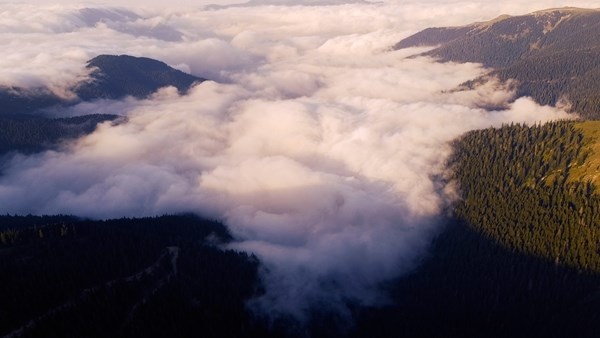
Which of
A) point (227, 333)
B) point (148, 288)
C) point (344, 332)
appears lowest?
point (344, 332)

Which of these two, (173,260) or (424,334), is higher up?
(173,260)

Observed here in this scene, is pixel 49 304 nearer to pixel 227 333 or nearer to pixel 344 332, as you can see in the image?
pixel 227 333

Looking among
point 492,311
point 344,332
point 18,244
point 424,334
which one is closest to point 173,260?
point 18,244

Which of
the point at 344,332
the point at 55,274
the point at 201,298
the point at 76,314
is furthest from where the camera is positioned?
the point at 344,332

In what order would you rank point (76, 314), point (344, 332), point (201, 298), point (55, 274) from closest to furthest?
point (76, 314) < point (55, 274) < point (201, 298) < point (344, 332)

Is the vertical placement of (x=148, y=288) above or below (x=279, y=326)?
above

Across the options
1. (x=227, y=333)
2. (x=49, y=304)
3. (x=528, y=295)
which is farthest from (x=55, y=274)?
(x=528, y=295)

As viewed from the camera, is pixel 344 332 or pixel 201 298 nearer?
pixel 201 298

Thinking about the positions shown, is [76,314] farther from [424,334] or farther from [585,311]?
[585,311]

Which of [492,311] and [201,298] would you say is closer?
[201,298]
